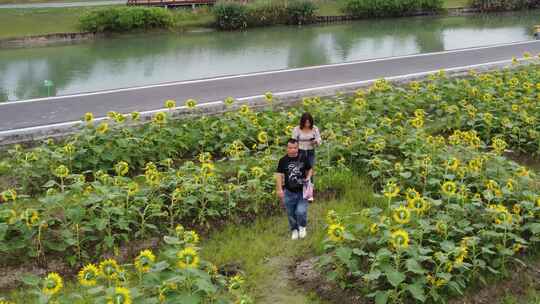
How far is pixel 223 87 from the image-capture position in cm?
1262

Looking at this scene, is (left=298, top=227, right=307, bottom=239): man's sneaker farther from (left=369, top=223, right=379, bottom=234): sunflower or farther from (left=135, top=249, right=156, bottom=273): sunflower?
(left=135, top=249, right=156, bottom=273): sunflower

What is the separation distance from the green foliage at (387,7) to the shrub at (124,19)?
31.5 feet

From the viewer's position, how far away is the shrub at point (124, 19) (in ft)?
76.6

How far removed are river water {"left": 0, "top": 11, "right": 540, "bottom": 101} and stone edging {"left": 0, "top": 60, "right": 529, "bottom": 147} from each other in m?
4.07

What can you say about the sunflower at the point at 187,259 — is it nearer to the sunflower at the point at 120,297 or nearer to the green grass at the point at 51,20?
the sunflower at the point at 120,297

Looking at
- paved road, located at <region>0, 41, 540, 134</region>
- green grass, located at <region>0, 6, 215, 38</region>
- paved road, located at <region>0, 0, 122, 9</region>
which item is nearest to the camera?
paved road, located at <region>0, 41, 540, 134</region>

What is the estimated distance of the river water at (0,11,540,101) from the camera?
52.9 ft

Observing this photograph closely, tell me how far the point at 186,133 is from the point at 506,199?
4.50 meters

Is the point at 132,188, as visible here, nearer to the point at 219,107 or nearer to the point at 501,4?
the point at 219,107

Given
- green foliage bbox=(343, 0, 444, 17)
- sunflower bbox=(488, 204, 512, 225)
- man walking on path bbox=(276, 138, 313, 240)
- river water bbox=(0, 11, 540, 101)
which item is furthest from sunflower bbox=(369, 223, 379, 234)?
green foliage bbox=(343, 0, 444, 17)

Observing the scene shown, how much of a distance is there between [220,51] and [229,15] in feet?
17.4

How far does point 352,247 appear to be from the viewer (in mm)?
5426

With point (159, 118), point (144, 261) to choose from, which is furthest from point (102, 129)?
point (144, 261)

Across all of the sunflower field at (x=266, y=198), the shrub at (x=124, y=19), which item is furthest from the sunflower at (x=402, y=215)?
the shrub at (x=124, y=19)
